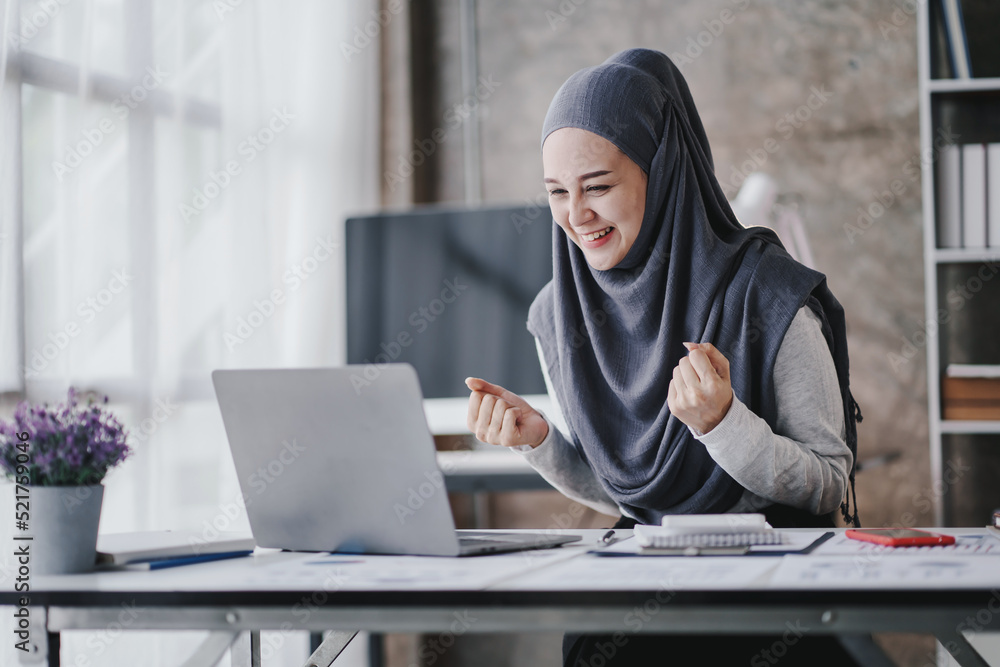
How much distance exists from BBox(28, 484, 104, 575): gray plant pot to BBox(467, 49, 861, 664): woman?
0.49 meters

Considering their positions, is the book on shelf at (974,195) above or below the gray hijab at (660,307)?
above

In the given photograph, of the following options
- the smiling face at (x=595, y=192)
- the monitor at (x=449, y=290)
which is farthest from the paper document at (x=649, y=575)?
the monitor at (x=449, y=290)

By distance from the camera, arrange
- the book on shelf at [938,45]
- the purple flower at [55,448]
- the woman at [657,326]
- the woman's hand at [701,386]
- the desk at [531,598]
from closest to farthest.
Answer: the desk at [531,598], the purple flower at [55,448], the woman's hand at [701,386], the woman at [657,326], the book on shelf at [938,45]

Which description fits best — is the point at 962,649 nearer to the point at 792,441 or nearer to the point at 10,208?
the point at 792,441

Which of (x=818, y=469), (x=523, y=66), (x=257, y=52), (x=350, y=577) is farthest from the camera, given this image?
(x=523, y=66)

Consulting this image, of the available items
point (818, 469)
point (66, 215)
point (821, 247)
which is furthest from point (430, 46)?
point (818, 469)

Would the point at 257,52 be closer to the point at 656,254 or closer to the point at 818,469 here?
the point at 656,254

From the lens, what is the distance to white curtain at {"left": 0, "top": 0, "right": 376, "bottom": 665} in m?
1.79

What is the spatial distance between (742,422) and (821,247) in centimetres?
196

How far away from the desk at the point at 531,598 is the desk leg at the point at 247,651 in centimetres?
16

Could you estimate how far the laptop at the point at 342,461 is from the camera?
961mm

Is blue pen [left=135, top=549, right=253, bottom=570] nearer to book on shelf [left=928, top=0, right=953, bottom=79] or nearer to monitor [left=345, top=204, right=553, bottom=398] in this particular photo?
monitor [left=345, top=204, right=553, bottom=398]

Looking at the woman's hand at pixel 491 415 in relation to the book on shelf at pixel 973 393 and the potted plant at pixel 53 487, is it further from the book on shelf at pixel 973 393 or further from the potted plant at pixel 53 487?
the book on shelf at pixel 973 393

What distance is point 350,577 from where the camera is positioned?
3.05 ft
